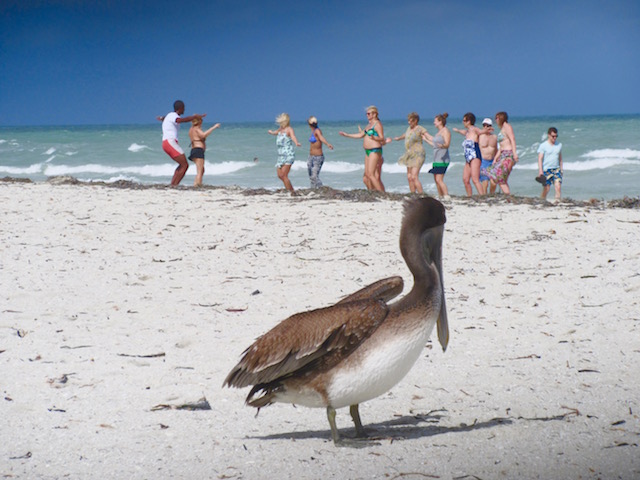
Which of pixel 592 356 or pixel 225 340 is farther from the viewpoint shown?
pixel 225 340

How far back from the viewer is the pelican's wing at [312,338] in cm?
326

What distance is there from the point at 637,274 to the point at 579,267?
1.91 ft

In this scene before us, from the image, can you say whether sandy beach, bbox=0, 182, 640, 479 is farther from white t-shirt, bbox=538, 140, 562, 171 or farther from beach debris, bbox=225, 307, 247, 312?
white t-shirt, bbox=538, 140, 562, 171

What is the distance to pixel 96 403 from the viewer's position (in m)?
4.17

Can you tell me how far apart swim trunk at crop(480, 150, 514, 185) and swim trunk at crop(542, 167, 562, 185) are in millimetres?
693

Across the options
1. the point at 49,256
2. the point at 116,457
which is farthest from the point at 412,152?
the point at 116,457

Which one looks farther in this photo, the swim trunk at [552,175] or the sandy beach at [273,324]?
the swim trunk at [552,175]

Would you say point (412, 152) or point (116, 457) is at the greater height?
point (412, 152)

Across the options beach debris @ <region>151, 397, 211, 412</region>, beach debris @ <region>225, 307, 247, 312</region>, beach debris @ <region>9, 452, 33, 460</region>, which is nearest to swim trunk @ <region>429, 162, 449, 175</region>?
beach debris @ <region>225, 307, 247, 312</region>

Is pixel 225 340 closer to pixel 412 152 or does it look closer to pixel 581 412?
pixel 581 412

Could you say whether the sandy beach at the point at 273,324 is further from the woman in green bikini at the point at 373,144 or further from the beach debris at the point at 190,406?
the woman in green bikini at the point at 373,144

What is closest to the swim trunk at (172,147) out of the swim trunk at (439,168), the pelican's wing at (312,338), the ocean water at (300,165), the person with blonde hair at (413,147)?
the person with blonde hair at (413,147)

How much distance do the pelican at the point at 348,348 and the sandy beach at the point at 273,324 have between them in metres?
0.33

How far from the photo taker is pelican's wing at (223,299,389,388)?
3.26 m
